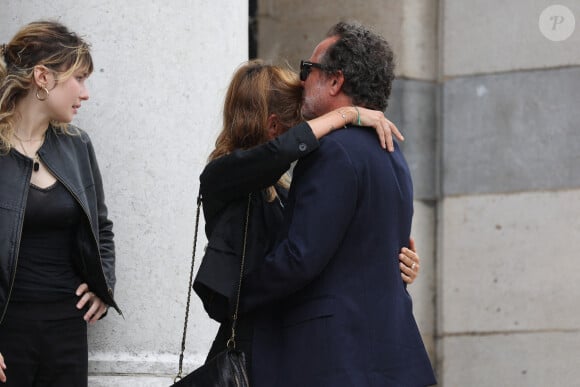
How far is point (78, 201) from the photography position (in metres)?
4.12

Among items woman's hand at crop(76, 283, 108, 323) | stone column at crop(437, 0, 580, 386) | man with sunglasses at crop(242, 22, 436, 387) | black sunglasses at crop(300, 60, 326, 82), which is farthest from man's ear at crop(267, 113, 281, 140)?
stone column at crop(437, 0, 580, 386)

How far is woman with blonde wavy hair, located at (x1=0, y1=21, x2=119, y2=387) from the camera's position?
398 cm

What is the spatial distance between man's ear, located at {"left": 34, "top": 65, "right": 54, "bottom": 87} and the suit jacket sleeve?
3.92ft

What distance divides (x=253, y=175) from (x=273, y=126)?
0.34m

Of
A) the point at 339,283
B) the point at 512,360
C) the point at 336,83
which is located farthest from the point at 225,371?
the point at 512,360

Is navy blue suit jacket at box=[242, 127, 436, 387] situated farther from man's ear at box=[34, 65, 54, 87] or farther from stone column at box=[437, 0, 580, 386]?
stone column at box=[437, 0, 580, 386]

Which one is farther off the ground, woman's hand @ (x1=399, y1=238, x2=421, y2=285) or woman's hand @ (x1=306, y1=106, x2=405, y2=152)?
woman's hand @ (x1=306, y1=106, x2=405, y2=152)

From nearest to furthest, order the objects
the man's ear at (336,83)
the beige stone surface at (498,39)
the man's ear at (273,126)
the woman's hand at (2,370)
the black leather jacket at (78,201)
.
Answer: the man's ear at (336,83) < the man's ear at (273,126) < the woman's hand at (2,370) < the black leather jacket at (78,201) < the beige stone surface at (498,39)

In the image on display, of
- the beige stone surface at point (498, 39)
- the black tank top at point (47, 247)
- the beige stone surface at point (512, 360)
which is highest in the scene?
the beige stone surface at point (498, 39)

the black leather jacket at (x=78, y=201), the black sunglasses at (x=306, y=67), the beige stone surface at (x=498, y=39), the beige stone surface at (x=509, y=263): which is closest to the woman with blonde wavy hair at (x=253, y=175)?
the black sunglasses at (x=306, y=67)

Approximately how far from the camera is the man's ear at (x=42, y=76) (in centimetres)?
411

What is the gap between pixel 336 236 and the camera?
10.8 ft

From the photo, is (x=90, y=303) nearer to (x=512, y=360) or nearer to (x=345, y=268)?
(x=345, y=268)

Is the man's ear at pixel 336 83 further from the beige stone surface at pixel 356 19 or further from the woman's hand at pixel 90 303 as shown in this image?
the beige stone surface at pixel 356 19
